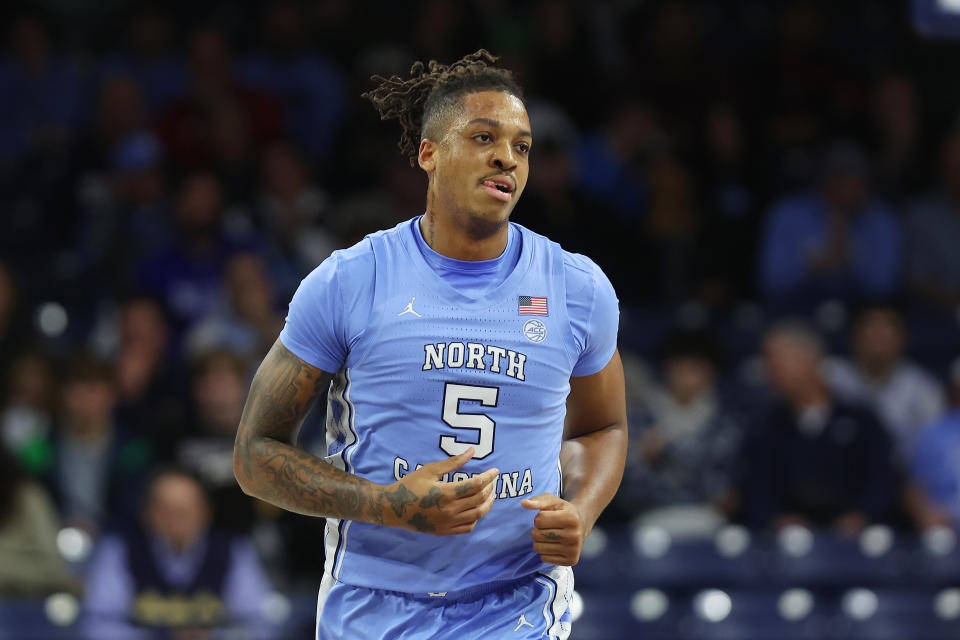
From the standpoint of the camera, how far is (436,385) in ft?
10.6

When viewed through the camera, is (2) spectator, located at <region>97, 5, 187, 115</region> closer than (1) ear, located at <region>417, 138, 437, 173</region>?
No

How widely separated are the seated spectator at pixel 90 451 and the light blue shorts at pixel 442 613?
416 centimetres

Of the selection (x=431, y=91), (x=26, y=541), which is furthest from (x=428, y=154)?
(x=26, y=541)

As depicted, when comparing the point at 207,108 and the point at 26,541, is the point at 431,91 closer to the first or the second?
the point at 26,541

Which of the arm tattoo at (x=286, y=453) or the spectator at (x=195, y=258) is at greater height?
the spectator at (x=195, y=258)

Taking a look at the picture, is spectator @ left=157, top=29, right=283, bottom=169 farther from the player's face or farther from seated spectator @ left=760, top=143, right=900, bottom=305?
the player's face

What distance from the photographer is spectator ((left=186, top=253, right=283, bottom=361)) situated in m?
8.02

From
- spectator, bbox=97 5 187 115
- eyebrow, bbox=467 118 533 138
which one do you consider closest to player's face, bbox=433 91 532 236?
eyebrow, bbox=467 118 533 138

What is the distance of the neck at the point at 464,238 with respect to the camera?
338cm

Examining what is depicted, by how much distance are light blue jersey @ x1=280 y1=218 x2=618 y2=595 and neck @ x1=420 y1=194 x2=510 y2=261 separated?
0.10 feet

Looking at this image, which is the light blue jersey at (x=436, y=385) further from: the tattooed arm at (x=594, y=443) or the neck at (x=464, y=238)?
the tattooed arm at (x=594, y=443)

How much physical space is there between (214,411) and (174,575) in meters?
1.11

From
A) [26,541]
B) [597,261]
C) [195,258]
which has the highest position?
[597,261]

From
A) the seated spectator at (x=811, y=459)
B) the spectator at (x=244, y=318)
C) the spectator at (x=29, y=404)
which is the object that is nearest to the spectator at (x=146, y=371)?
the spectator at (x=244, y=318)
